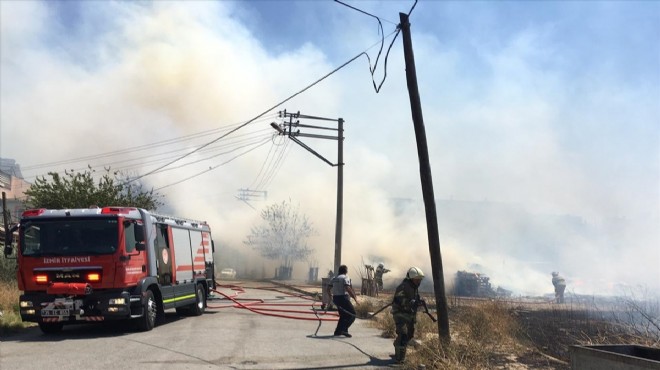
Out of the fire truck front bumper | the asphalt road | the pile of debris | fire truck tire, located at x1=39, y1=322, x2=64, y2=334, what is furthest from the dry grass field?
the pile of debris

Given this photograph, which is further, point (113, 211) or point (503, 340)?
point (113, 211)

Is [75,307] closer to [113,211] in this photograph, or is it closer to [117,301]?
[117,301]

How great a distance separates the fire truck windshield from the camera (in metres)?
11.0

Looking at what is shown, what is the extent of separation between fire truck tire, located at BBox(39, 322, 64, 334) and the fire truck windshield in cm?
141

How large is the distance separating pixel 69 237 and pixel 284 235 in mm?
46211

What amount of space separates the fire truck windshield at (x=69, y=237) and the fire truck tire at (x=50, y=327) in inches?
55.6

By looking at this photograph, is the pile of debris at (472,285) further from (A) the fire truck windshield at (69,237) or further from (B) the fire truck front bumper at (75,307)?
(A) the fire truck windshield at (69,237)

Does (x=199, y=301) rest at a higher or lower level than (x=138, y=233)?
lower

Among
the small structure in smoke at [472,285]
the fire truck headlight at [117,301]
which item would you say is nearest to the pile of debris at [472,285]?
the small structure in smoke at [472,285]

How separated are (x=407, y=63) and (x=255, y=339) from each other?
5.78m

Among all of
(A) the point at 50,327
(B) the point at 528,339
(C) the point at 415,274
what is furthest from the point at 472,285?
(C) the point at 415,274

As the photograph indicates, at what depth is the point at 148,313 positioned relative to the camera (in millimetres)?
11688

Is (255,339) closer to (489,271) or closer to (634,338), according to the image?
Result: (634,338)

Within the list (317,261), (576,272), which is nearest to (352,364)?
(317,261)
